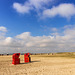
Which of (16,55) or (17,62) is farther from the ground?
(16,55)

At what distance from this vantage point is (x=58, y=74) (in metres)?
10.2

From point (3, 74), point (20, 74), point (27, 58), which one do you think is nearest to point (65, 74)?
point (20, 74)

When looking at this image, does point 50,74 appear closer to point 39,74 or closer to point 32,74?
point 39,74

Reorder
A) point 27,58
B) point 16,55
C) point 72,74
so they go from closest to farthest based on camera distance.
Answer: point 72,74 < point 16,55 < point 27,58

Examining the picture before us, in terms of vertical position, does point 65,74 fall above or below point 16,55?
below

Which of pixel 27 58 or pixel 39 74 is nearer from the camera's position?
pixel 39 74

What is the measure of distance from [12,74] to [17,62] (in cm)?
783

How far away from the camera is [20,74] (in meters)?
10.4

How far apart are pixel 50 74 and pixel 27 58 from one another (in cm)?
1097

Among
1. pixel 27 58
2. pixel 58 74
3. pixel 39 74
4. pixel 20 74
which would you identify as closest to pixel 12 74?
pixel 20 74

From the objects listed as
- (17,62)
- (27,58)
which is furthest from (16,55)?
(27,58)

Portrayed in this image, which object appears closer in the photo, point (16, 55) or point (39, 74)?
point (39, 74)

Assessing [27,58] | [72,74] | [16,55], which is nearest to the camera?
[72,74]

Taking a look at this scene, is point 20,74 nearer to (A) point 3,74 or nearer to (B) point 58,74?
(A) point 3,74
